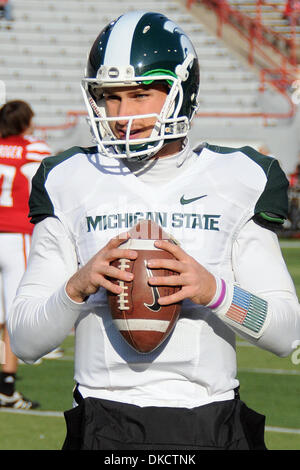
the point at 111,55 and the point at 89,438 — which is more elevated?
the point at 111,55

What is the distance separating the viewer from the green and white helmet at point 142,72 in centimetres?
226

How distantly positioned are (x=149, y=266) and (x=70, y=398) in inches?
150

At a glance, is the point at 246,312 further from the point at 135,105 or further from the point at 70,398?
the point at 70,398

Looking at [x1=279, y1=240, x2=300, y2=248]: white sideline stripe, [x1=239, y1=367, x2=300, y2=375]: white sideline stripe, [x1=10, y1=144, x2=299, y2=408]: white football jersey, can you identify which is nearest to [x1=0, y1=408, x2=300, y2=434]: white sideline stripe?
[x1=239, y1=367, x2=300, y2=375]: white sideline stripe

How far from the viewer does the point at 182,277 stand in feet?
6.53

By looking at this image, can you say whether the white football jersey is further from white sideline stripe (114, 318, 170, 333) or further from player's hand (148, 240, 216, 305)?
player's hand (148, 240, 216, 305)

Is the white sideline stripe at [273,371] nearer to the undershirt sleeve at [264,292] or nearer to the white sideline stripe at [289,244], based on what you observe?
the undershirt sleeve at [264,292]

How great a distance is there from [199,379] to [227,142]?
53.2ft

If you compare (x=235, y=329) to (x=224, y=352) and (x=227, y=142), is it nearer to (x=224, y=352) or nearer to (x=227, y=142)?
(x=224, y=352)

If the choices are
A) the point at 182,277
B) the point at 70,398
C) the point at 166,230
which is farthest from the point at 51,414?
the point at 182,277

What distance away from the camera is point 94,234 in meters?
2.28

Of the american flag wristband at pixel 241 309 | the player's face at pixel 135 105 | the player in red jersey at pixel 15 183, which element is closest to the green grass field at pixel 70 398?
the player in red jersey at pixel 15 183

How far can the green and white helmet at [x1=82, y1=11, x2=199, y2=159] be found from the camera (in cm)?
226
